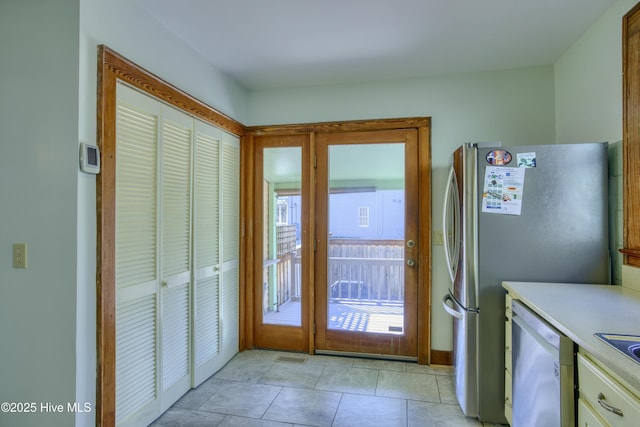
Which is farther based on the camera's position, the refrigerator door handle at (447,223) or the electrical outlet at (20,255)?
the refrigerator door handle at (447,223)

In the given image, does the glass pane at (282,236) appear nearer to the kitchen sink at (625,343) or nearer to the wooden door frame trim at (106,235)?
the wooden door frame trim at (106,235)

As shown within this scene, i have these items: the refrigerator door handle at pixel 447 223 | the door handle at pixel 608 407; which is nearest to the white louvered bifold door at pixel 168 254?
the refrigerator door handle at pixel 447 223

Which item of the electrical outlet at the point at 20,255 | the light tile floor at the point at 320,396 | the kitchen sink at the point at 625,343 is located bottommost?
the light tile floor at the point at 320,396

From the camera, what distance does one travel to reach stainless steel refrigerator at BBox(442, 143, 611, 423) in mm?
1899

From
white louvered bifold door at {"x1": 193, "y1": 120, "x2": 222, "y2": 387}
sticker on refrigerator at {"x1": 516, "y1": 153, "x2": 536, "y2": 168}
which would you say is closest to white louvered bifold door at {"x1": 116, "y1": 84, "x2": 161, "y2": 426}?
white louvered bifold door at {"x1": 193, "y1": 120, "x2": 222, "y2": 387}

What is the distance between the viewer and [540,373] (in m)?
1.48

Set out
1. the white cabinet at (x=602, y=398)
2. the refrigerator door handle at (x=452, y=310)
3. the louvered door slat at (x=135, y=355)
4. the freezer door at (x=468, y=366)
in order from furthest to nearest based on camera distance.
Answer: the refrigerator door handle at (x=452, y=310) < the freezer door at (x=468, y=366) < the louvered door slat at (x=135, y=355) < the white cabinet at (x=602, y=398)

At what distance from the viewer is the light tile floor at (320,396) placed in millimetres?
2043

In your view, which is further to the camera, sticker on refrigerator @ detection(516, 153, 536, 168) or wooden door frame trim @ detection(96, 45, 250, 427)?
sticker on refrigerator @ detection(516, 153, 536, 168)

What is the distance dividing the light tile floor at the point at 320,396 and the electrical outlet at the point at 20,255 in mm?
1215

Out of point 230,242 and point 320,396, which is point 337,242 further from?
point 320,396

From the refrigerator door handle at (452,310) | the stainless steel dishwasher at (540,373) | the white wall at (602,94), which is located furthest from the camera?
the refrigerator door handle at (452,310)

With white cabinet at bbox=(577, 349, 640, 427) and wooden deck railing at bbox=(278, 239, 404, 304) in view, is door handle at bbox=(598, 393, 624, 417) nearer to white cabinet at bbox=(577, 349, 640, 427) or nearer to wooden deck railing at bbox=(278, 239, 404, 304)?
white cabinet at bbox=(577, 349, 640, 427)

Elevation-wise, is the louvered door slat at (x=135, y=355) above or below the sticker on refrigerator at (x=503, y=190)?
below
